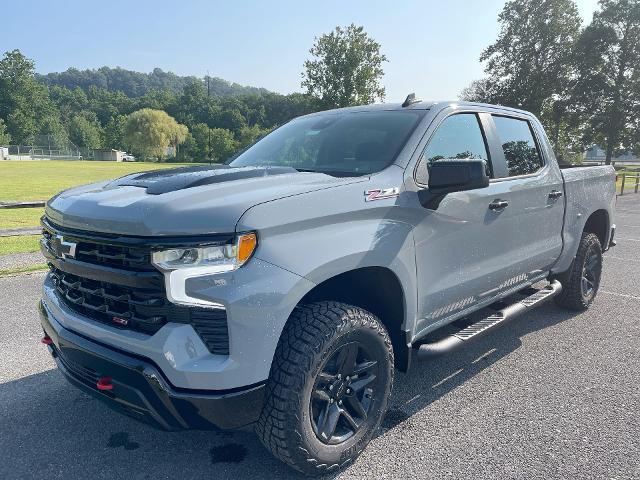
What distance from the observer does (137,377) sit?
80.7 inches

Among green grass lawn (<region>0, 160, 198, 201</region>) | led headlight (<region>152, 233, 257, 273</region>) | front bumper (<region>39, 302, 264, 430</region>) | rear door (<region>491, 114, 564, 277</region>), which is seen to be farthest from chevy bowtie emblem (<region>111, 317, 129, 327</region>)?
green grass lawn (<region>0, 160, 198, 201</region>)

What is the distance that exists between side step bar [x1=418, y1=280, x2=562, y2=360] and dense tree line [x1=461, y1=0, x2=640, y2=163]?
37221mm

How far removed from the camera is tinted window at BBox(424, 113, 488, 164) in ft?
9.96

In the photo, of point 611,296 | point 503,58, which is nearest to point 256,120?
point 503,58

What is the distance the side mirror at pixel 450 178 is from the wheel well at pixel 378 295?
488 mm

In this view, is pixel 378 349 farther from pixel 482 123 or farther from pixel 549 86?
pixel 549 86

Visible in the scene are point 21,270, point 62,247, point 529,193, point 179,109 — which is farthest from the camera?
point 179,109

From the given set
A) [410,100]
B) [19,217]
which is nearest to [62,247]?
[410,100]

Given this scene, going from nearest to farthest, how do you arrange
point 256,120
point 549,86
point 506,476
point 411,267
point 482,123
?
point 506,476 < point 411,267 < point 482,123 < point 549,86 < point 256,120

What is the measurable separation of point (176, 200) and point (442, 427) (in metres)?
1.97

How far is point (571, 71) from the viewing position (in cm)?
3962

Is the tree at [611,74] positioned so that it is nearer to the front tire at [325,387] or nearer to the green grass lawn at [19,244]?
the green grass lawn at [19,244]

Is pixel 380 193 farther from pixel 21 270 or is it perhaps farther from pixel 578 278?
pixel 21 270

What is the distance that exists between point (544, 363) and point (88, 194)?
3.36 m
